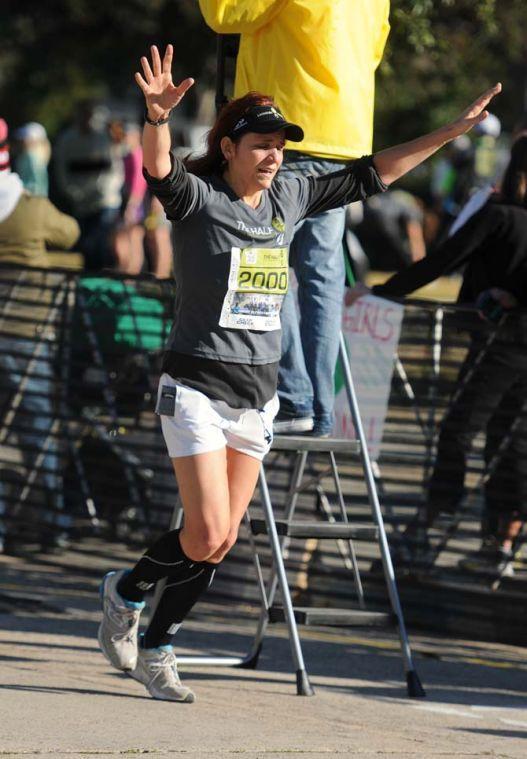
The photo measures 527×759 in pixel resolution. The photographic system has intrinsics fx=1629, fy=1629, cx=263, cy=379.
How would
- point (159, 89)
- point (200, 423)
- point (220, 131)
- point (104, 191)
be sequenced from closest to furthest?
point (159, 89), point (200, 423), point (220, 131), point (104, 191)

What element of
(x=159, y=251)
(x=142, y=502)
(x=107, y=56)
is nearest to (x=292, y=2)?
(x=142, y=502)

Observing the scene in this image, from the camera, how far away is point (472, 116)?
6098mm

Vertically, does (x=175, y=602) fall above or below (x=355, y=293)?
below

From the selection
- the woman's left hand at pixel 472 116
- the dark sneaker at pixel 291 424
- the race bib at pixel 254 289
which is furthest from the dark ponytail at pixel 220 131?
the dark sneaker at pixel 291 424

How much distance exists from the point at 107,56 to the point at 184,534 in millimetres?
25211

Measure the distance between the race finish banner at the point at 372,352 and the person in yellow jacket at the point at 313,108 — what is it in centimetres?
140

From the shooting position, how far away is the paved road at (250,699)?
5406mm

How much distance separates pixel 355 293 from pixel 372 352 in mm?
580

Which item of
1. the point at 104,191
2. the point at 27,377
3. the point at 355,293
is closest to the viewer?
the point at 355,293

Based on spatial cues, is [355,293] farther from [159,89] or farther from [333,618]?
[159,89]

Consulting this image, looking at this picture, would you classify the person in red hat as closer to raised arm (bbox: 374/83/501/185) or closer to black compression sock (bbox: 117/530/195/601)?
black compression sock (bbox: 117/530/195/601)

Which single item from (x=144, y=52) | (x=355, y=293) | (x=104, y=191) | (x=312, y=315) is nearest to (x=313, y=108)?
(x=312, y=315)

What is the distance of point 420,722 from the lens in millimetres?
6008

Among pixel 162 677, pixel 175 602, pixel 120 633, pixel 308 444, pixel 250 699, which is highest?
pixel 308 444
